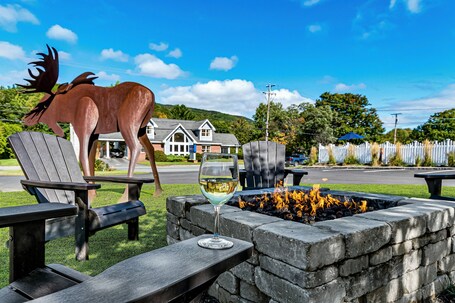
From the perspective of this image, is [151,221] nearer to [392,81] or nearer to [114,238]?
[114,238]

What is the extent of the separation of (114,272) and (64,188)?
6.36ft

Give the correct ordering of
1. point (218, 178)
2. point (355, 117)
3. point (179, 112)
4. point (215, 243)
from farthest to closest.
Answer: point (179, 112) → point (355, 117) → point (218, 178) → point (215, 243)

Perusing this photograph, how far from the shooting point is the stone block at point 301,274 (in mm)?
1423

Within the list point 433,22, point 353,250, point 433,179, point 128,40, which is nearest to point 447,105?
point 433,22

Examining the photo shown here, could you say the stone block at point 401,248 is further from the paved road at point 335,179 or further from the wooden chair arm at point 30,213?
the paved road at point 335,179

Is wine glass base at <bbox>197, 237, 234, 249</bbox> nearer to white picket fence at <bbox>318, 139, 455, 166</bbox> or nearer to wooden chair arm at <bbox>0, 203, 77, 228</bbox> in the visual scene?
wooden chair arm at <bbox>0, 203, 77, 228</bbox>

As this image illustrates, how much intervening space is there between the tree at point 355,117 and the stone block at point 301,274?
37.7 meters

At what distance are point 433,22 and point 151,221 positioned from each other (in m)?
20.8

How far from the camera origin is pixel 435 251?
216cm

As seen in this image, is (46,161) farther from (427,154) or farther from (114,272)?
(427,154)

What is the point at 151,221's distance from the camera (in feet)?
13.2

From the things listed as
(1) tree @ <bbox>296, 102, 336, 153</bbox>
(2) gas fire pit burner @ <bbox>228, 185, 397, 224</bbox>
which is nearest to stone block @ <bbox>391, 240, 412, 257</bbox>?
(2) gas fire pit burner @ <bbox>228, 185, 397, 224</bbox>

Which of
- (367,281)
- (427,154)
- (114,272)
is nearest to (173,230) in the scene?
(367,281)

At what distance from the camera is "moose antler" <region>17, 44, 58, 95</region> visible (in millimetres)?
5168
